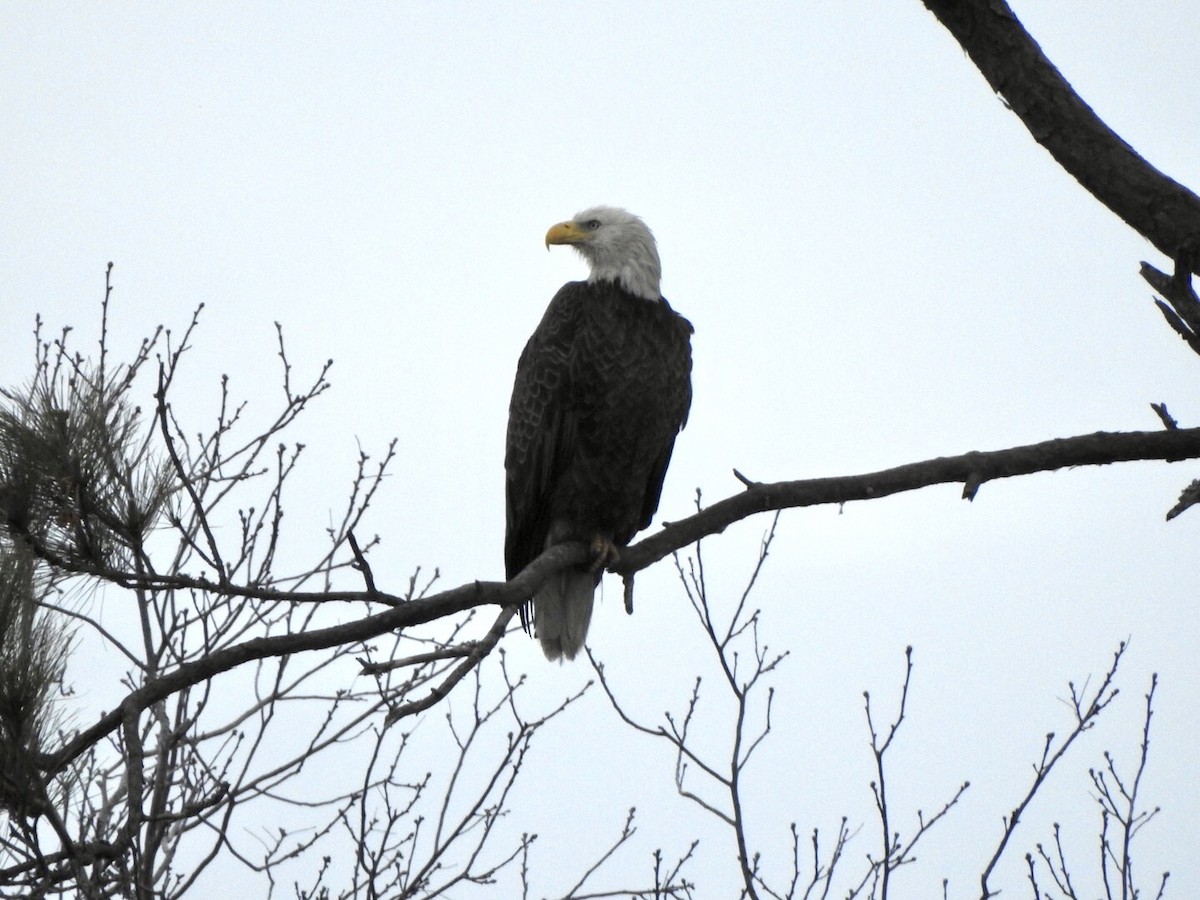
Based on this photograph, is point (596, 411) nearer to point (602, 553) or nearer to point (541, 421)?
point (541, 421)

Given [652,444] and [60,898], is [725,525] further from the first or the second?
[60,898]

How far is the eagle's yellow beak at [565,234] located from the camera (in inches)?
239

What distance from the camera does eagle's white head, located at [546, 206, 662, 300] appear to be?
561 centimetres

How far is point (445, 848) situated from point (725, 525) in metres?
2.05

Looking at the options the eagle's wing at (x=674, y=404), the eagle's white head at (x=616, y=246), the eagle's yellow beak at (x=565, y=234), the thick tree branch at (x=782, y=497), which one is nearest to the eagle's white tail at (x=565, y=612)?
the eagle's wing at (x=674, y=404)

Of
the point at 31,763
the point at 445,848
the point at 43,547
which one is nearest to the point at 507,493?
the point at 445,848

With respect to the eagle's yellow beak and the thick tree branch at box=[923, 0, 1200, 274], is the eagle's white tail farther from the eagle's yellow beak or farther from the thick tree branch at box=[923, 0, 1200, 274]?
the thick tree branch at box=[923, 0, 1200, 274]

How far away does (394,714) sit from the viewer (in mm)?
2838

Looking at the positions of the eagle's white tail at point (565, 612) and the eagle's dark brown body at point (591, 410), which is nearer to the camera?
the eagle's dark brown body at point (591, 410)

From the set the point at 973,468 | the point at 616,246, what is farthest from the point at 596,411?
the point at 973,468

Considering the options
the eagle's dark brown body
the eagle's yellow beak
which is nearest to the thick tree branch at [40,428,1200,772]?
the eagle's dark brown body

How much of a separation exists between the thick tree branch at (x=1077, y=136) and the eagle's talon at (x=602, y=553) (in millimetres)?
2738

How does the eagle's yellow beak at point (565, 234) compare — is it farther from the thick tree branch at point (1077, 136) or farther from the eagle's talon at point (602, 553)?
the thick tree branch at point (1077, 136)

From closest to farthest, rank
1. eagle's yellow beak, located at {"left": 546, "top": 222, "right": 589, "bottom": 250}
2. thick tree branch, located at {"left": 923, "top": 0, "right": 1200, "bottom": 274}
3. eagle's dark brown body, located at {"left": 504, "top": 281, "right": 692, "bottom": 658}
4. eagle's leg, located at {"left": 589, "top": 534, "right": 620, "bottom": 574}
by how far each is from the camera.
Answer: thick tree branch, located at {"left": 923, "top": 0, "right": 1200, "bottom": 274} < eagle's dark brown body, located at {"left": 504, "top": 281, "right": 692, "bottom": 658} < eagle's leg, located at {"left": 589, "top": 534, "right": 620, "bottom": 574} < eagle's yellow beak, located at {"left": 546, "top": 222, "right": 589, "bottom": 250}
